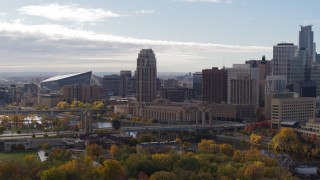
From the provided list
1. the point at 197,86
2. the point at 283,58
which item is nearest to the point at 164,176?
the point at 283,58

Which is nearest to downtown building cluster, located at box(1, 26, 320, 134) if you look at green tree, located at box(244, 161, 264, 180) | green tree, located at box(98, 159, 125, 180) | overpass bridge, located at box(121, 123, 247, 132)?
overpass bridge, located at box(121, 123, 247, 132)

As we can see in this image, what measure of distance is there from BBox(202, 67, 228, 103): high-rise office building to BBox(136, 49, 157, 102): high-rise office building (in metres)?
5.23

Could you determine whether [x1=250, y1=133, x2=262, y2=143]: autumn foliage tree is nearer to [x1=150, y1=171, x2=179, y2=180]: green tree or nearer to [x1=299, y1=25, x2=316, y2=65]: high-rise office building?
[x1=150, y1=171, x2=179, y2=180]: green tree

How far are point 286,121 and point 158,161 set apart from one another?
20235mm

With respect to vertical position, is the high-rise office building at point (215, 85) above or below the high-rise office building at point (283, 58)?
below

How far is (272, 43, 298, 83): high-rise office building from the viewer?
198 ft

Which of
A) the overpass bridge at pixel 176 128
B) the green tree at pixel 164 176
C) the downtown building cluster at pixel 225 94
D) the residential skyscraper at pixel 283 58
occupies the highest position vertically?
the residential skyscraper at pixel 283 58

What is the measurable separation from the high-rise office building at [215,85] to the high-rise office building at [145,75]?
523 centimetres

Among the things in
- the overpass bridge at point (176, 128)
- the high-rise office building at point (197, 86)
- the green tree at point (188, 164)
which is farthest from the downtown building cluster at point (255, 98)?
the green tree at point (188, 164)

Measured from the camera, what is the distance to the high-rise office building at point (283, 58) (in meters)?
60.4

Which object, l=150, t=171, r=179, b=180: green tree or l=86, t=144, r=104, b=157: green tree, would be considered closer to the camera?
l=150, t=171, r=179, b=180: green tree

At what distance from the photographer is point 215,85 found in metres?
54.5

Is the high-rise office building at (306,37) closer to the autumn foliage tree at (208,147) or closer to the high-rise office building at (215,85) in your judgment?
the high-rise office building at (215,85)

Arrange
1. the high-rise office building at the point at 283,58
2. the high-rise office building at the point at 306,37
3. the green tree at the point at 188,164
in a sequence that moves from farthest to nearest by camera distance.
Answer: the high-rise office building at the point at 306,37 → the high-rise office building at the point at 283,58 → the green tree at the point at 188,164
